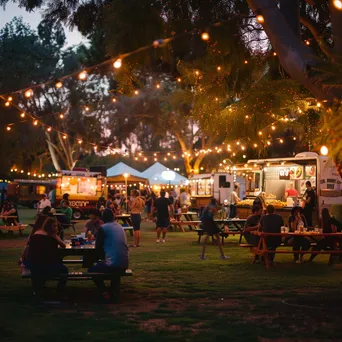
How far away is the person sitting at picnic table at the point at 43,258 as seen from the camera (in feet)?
34.8

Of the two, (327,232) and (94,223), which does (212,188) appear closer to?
(327,232)

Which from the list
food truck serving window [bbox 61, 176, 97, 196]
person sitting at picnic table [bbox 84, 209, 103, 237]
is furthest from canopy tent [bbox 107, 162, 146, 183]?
person sitting at picnic table [bbox 84, 209, 103, 237]

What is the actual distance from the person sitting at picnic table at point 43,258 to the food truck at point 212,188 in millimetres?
29172

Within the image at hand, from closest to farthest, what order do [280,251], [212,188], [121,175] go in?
[280,251] < [212,188] < [121,175]

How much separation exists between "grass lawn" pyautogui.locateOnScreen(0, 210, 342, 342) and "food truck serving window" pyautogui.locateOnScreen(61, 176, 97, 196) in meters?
22.3

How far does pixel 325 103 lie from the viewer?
350 inches

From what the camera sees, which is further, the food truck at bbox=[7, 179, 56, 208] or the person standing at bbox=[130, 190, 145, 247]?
the food truck at bbox=[7, 179, 56, 208]

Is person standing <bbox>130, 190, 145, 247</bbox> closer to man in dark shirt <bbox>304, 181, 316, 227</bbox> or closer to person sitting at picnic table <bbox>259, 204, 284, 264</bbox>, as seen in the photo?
man in dark shirt <bbox>304, 181, 316, 227</bbox>

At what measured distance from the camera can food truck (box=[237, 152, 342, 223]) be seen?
25.2 metres

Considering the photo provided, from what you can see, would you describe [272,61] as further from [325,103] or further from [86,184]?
[86,184]

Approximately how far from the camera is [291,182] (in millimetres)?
28359

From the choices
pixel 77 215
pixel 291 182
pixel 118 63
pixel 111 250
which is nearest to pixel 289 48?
pixel 118 63

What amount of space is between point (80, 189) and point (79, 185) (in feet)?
0.72

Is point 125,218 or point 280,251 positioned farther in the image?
point 125,218
